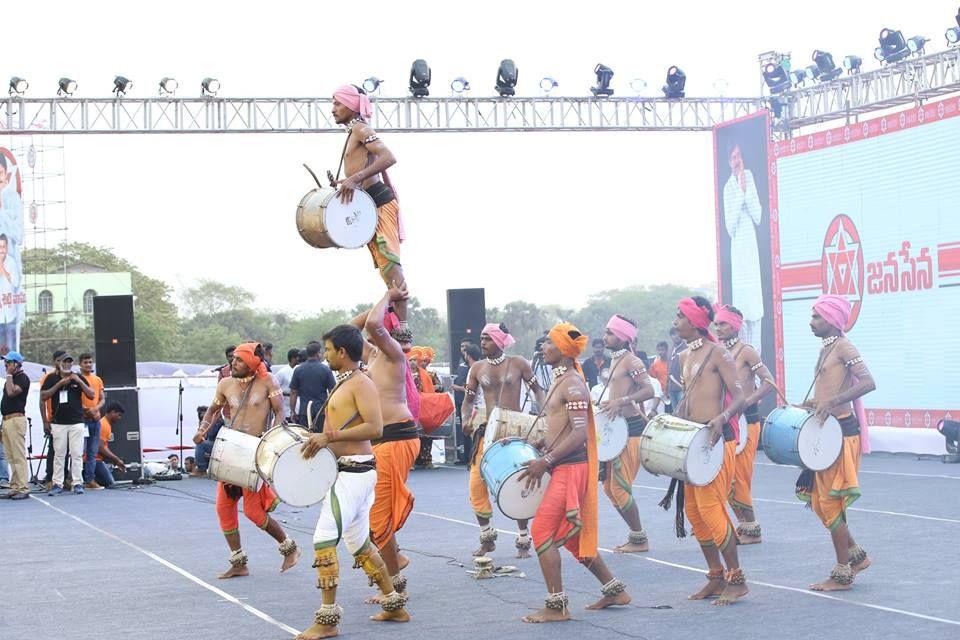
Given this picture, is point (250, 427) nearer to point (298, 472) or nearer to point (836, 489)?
point (298, 472)

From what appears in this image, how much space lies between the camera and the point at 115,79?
24625mm

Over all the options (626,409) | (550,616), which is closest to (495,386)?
(626,409)

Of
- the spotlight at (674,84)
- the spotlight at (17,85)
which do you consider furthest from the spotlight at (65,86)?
the spotlight at (674,84)

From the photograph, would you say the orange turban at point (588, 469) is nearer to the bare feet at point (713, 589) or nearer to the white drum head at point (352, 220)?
the bare feet at point (713, 589)

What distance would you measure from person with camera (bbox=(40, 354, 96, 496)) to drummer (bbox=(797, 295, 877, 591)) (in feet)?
40.7

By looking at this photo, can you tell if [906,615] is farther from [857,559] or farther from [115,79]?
[115,79]

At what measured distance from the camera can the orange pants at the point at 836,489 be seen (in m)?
8.76

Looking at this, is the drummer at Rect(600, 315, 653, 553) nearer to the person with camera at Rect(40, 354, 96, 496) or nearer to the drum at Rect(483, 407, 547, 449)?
the drum at Rect(483, 407, 547, 449)

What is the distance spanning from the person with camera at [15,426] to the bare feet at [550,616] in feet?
40.0

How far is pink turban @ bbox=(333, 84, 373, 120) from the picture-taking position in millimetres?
8391

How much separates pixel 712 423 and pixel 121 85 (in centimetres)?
1879

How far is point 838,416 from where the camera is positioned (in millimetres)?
9047

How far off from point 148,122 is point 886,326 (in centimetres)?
1366

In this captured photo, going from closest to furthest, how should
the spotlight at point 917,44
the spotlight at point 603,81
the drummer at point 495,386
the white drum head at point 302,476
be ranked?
the white drum head at point 302,476 < the drummer at point 495,386 < the spotlight at point 917,44 < the spotlight at point 603,81
